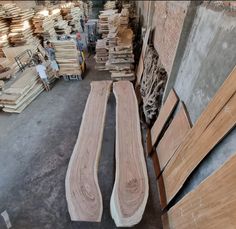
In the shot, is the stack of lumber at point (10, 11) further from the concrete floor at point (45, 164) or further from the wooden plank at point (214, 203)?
the wooden plank at point (214, 203)

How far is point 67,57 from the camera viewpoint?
18.8ft

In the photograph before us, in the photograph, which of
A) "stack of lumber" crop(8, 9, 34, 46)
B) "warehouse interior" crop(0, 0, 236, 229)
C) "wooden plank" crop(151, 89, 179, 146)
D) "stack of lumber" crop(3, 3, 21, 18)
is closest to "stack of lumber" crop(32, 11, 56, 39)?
"stack of lumber" crop(8, 9, 34, 46)

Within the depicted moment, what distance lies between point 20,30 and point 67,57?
11.1ft

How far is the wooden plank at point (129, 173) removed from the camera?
1.98 metres

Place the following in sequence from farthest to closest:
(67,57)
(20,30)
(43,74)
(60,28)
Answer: (60,28), (20,30), (67,57), (43,74)

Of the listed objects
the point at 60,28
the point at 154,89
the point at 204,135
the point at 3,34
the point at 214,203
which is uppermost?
the point at 204,135

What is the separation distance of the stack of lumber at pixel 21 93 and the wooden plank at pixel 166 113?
3.66m

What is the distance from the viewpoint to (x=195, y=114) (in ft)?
7.48

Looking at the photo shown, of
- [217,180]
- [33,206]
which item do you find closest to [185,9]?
[217,180]

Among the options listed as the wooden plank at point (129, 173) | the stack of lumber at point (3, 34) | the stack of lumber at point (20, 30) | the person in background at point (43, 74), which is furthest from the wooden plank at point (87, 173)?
the stack of lumber at point (20, 30)

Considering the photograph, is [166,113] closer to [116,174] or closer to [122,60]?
[116,174]

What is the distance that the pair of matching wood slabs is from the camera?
2.00 meters

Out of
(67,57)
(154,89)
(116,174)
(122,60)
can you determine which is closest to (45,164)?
(116,174)

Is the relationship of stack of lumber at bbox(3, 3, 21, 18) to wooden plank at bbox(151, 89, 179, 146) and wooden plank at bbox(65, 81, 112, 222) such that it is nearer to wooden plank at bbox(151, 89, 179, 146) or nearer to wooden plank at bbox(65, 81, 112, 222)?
wooden plank at bbox(65, 81, 112, 222)
